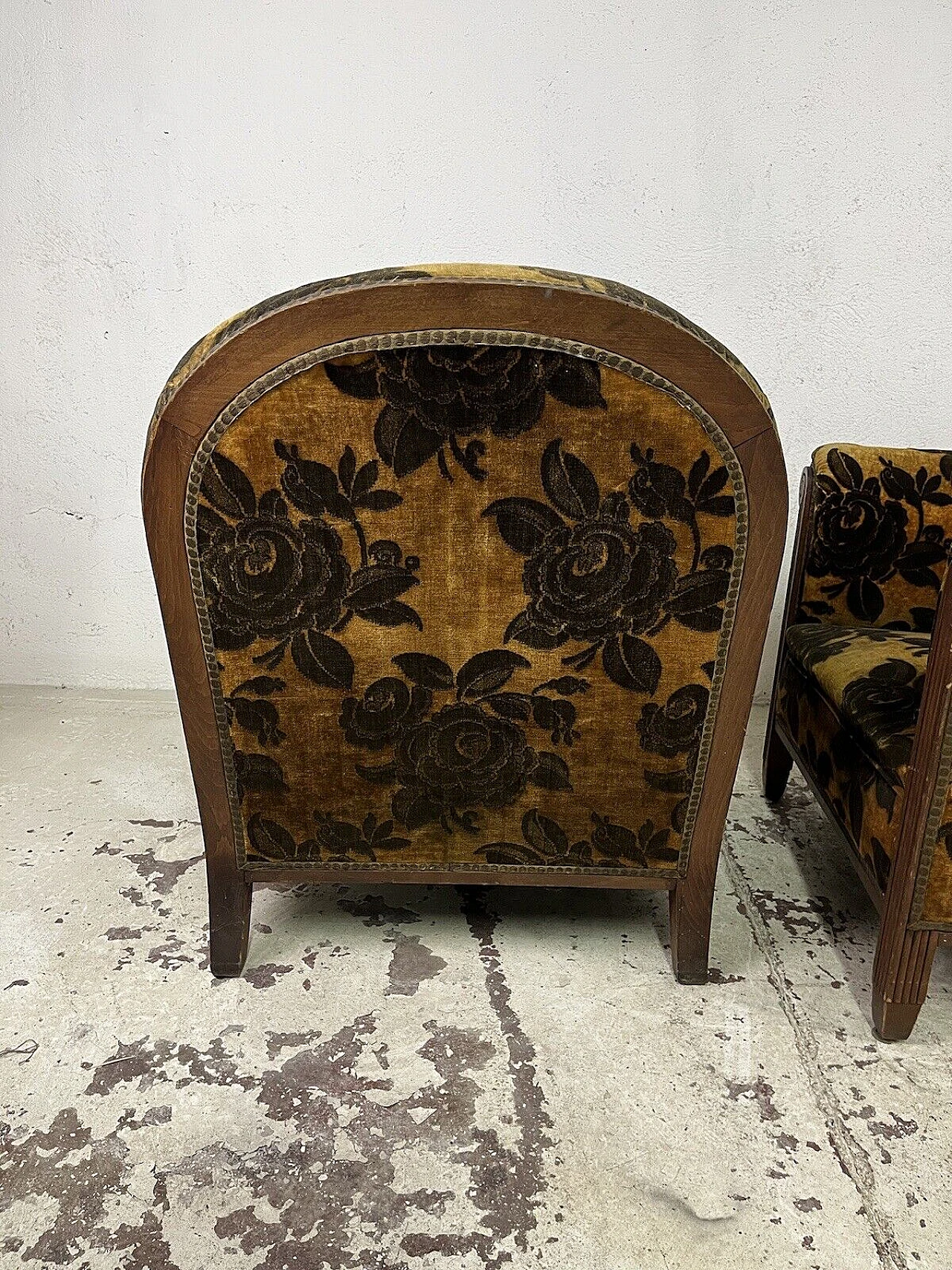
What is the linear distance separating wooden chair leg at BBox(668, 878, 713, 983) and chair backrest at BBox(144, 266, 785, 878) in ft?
0.15

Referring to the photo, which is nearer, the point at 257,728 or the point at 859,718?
the point at 257,728

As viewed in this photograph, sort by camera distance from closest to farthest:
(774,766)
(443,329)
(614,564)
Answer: (443,329) → (614,564) → (774,766)

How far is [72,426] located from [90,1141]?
6.47 feet

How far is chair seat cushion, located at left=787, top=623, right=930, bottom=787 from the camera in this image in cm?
141

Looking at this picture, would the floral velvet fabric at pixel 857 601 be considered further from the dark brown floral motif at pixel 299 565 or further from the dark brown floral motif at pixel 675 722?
the dark brown floral motif at pixel 299 565

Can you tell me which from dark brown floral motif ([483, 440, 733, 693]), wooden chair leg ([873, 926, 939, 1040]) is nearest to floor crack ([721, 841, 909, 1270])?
wooden chair leg ([873, 926, 939, 1040])

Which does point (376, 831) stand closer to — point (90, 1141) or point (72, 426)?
point (90, 1141)

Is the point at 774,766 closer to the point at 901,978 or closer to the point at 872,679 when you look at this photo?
the point at 872,679

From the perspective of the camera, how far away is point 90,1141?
1162 millimetres

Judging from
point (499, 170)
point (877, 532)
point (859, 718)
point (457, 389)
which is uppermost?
point (499, 170)

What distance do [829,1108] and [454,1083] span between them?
469mm

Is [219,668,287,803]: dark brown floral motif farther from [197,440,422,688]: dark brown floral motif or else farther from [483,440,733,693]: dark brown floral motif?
[483,440,733,693]: dark brown floral motif

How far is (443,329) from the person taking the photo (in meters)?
1.07

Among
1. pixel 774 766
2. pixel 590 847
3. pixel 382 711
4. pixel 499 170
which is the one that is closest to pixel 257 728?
pixel 382 711
